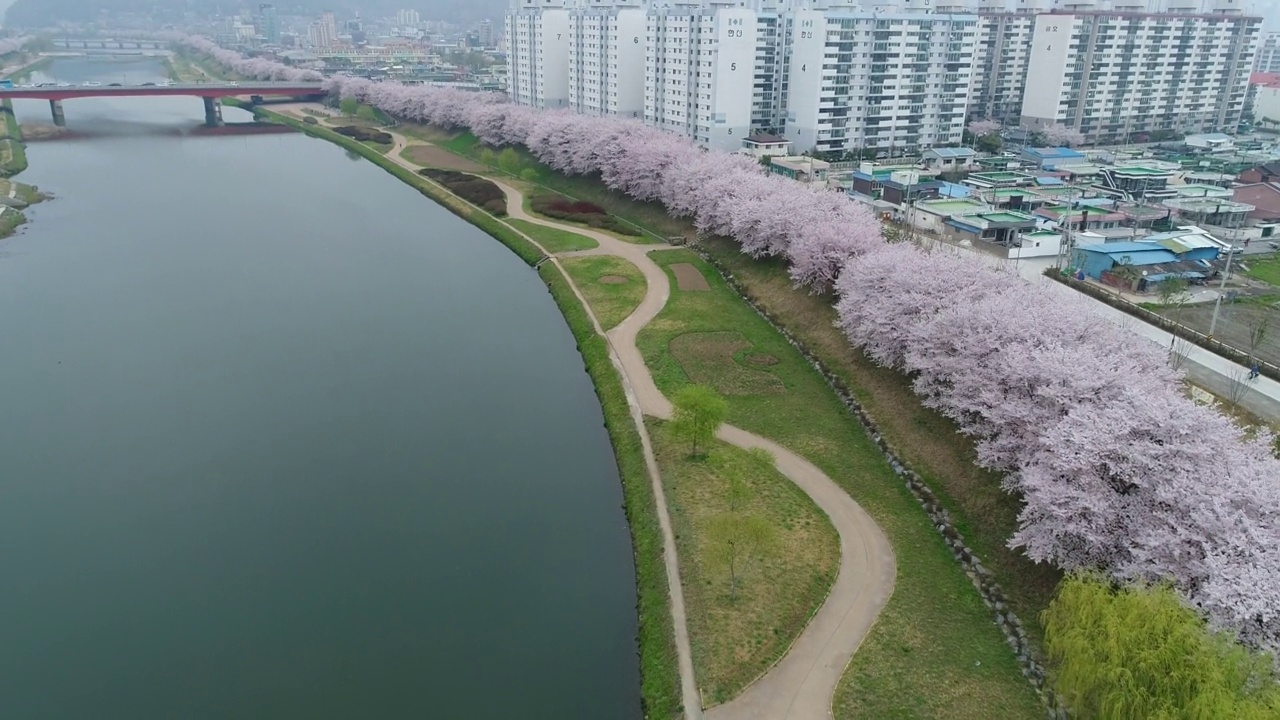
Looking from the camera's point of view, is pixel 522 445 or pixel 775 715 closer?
pixel 775 715

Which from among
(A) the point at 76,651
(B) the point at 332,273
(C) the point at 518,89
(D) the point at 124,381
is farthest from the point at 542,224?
(C) the point at 518,89

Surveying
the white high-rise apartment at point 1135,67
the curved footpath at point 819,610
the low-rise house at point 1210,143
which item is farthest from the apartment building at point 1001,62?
the curved footpath at point 819,610

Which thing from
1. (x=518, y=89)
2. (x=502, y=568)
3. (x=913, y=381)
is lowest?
(x=502, y=568)

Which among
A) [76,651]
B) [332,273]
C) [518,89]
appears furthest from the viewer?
[518,89]

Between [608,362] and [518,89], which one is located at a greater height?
[518,89]

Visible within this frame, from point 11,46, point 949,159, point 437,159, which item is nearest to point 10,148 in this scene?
point 437,159

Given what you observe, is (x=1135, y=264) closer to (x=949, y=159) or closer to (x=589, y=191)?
(x=949, y=159)

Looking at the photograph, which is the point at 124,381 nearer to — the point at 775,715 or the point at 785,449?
the point at 785,449
